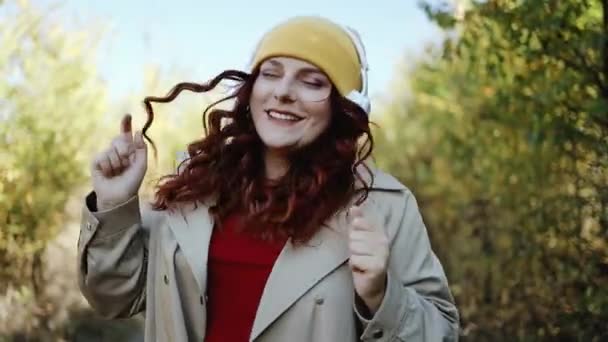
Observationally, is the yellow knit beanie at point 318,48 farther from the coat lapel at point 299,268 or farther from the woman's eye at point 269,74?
the coat lapel at point 299,268

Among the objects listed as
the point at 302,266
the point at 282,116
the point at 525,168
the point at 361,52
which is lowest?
the point at 525,168

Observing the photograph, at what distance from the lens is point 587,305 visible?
5.50 m

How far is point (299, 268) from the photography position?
8.32 ft

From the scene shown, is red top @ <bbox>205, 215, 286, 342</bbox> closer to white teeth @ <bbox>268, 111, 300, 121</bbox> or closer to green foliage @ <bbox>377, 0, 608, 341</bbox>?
white teeth @ <bbox>268, 111, 300, 121</bbox>

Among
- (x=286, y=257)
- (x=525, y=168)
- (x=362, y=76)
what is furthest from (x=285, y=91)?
(x=525, y=168)

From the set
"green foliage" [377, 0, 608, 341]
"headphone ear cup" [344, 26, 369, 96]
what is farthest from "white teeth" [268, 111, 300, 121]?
"green foliage" [377, 0, 608, 341]

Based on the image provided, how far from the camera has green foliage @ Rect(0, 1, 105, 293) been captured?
7.02 meters

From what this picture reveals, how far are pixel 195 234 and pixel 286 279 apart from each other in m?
0.27

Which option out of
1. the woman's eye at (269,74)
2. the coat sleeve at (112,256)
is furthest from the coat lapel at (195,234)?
the woman's eye at (269,74)

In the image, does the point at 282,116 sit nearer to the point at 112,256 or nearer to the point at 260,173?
the point at 260,173

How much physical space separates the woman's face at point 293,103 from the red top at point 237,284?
0.26 metres

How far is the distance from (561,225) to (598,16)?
5.35 feet

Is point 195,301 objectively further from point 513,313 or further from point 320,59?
point 513,313

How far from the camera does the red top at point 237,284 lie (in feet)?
8.33
